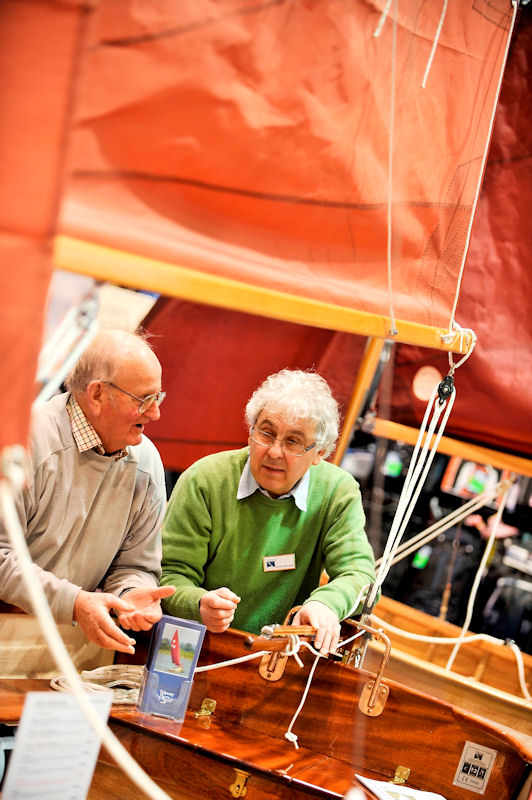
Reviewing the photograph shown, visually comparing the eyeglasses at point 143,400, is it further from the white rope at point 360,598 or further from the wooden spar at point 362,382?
the wooden spar at point 362,382

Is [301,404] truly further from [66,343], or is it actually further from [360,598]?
[66,343]

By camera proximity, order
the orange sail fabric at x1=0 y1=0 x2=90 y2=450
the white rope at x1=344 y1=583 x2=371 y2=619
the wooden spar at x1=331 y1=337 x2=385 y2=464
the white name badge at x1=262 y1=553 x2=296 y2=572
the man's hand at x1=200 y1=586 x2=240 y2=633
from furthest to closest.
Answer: the wooden spar at x1=331 y1=337 x2=385 y2=464 → the white name badge at x1=262 y1=553 x2=296 y2=572 → the white rope at x1=344 y1=583 x2=371 y2=619 → the man's hand at x1=200 y1=586 x2=240 y2=633 → the orange sail fabric at x1=0 y1=0 x2=90 y2=450

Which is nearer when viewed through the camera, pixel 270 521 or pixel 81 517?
pixel 81 517

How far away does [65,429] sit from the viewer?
1.81 metres

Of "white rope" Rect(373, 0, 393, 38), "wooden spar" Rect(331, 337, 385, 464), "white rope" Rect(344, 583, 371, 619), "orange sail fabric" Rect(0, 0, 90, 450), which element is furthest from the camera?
"wooden spar" Rect(331, 337, 385, 464)

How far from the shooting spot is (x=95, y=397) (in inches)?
71.5

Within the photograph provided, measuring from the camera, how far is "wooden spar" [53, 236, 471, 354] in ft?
3.20

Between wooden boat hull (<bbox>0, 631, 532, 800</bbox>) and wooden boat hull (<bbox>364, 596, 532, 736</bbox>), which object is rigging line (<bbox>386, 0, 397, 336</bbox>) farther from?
wooden boat hull (<bbox>364, 596, 532, 736</bbox>)

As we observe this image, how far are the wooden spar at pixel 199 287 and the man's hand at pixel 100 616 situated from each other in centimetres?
67

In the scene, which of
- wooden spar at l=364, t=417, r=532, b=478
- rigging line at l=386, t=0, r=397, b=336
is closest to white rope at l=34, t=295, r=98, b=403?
rigging line at l=386, t=0, r=397, b=336

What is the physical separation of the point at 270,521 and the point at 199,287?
1134mm

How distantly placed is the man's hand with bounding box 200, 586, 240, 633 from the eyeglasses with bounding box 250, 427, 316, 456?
440 mm

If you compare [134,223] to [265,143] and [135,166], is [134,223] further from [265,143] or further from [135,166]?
[265,143]

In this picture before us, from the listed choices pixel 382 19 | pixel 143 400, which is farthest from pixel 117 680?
pixel 382 19
